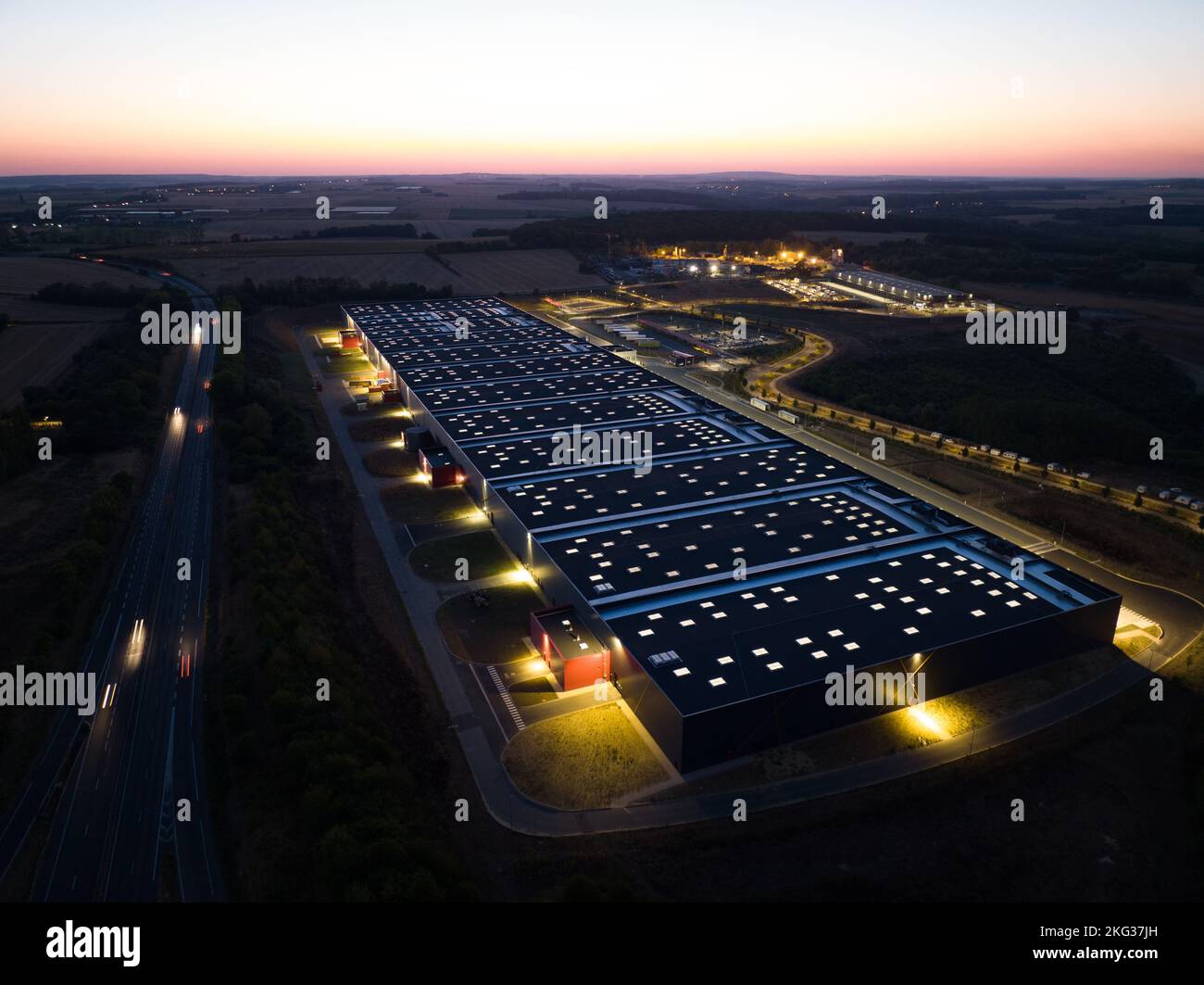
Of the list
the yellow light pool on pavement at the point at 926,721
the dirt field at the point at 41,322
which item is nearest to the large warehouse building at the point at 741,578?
the yellow light pool on pavement at the point at 926,721

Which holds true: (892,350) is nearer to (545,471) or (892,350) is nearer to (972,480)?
(972,480)

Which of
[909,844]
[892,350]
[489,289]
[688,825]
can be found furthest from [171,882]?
[489,289]

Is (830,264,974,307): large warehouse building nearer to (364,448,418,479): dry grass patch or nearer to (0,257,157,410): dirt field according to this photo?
(364,448,418,479): dry grass patch

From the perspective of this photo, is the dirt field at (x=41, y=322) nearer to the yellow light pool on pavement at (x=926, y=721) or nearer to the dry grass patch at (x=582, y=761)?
the dry grass patch at (x=582, y=761)

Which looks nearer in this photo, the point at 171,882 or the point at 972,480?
the point at 171,882

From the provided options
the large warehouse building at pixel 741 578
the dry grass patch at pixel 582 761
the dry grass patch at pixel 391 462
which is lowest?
the dry grass patch at pixel 582 761

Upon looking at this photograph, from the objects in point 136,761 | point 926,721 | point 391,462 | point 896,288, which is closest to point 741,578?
point 926,721
